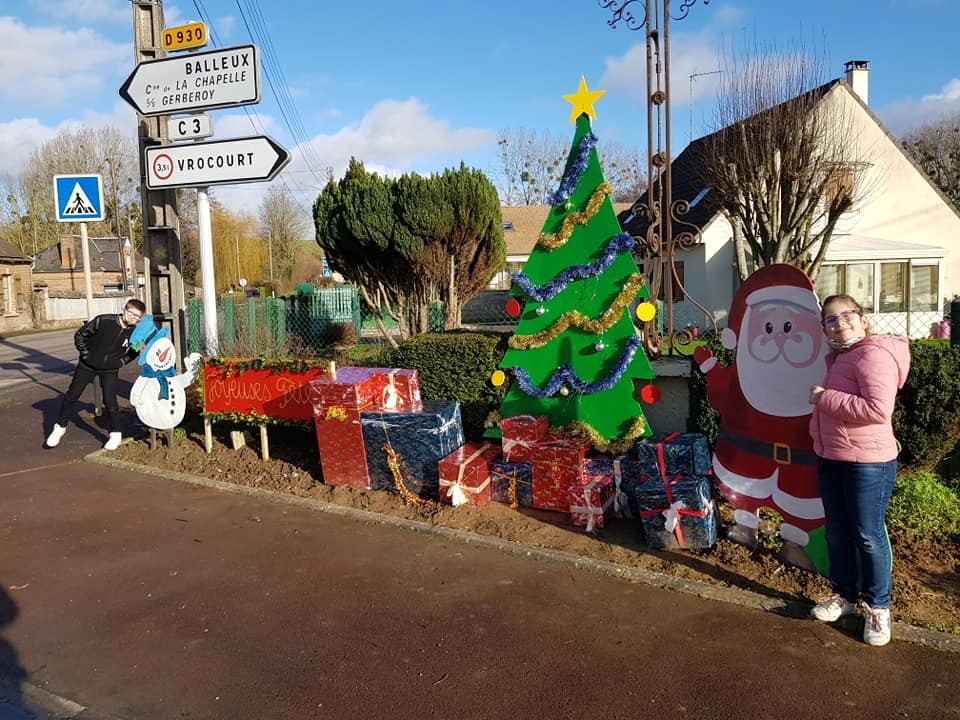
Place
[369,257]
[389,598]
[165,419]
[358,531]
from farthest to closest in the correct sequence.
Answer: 1. [369,257]
2. [165,419]
3. [358,531]
4. [389,598]

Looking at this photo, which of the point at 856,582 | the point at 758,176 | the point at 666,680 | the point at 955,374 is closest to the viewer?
the point at 666,680

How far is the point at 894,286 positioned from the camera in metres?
19.2

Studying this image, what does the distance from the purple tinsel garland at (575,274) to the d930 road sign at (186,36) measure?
481cm

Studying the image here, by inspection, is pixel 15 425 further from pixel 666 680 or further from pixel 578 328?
pixel 666 680

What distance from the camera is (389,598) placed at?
4.28 meters

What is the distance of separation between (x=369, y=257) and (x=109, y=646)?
32.1ft

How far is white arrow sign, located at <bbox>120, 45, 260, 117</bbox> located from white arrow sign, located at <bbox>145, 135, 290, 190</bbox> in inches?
17.1

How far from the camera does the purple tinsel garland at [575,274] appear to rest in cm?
594

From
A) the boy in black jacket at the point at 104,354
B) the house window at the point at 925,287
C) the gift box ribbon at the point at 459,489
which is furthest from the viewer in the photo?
the house window at the point at 925,287

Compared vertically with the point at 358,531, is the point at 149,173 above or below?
above

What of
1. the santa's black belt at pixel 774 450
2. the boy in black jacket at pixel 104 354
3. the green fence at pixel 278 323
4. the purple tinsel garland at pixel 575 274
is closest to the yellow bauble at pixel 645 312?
the purple tinsel garland at pixel 575 274

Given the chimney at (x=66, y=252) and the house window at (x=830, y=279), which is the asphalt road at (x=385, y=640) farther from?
the chimney at (x=66, y=252)

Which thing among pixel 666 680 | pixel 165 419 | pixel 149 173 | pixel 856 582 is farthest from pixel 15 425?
pixel 856 582

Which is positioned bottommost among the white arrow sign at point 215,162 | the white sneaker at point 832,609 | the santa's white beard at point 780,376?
the white sneaker at point 832,609
